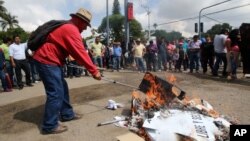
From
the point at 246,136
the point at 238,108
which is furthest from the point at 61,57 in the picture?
the point at 238,108

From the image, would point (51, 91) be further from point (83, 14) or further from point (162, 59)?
point (162, 59)

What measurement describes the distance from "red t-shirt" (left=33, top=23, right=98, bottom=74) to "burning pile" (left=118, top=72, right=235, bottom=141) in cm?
117

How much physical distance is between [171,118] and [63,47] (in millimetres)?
2214

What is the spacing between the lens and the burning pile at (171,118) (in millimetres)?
5176

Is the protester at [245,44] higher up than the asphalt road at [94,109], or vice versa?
the protester at [245,44]

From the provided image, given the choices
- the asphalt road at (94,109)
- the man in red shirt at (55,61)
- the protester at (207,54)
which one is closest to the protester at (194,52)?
the protester at (207,54)

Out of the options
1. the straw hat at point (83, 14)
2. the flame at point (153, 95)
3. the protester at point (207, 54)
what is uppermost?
the straw hat at point (83, 14)

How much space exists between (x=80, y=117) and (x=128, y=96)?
205 centimetres

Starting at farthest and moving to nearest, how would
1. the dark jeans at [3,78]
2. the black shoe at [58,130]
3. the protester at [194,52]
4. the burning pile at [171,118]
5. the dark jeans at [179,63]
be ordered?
the dark jeans at [179,63]
the protester at [194,52]
the dark jeans at [3,78]
the black shoe at [58,130]
the burning pile at [171,118]

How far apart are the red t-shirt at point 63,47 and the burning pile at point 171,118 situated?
1.17m

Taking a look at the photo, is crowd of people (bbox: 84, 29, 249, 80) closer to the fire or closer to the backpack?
the fire

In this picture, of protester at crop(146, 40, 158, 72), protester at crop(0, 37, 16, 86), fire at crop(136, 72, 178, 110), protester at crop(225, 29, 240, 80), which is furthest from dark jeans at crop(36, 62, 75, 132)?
protester at crop(146, 40, 158, 72)

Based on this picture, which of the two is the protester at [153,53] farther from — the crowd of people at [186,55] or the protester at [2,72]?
the protester at [2,72]

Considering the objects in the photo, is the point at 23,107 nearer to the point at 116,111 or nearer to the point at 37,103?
the point at 37,103
